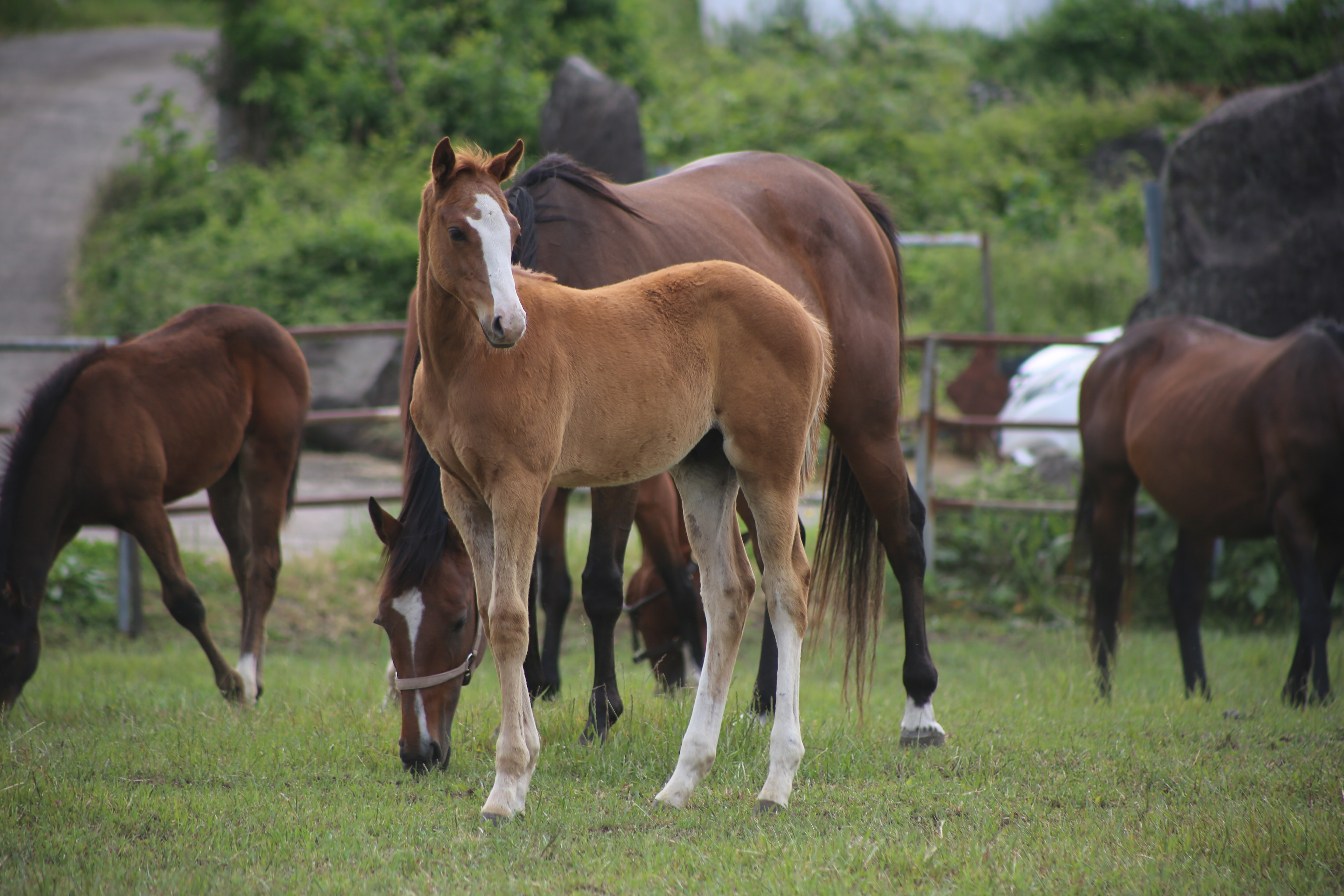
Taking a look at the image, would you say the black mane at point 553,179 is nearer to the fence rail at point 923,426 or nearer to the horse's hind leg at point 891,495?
the horse's hind leg at point 891,495

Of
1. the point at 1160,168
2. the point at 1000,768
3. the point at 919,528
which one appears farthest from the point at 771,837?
the point at 1160,168

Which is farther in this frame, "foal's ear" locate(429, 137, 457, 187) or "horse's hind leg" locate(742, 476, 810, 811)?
"horse's hind leg" locate(742, 476, 810, 811)

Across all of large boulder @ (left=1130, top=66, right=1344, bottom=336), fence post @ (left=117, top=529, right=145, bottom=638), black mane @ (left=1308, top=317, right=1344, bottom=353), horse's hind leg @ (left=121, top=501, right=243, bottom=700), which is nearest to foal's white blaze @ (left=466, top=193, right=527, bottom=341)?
horse's hind leg @ (left=121, top=501, right=243, bottom=700)

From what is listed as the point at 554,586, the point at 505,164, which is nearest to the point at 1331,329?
the point at 554,586

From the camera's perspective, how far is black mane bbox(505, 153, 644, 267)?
390 centimetres

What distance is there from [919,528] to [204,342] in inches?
144

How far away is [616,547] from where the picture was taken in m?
4.02

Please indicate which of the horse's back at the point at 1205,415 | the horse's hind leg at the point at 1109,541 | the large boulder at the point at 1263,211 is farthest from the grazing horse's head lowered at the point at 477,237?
the large boulder at the point at 1263,211

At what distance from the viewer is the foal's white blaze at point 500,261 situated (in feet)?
8.57

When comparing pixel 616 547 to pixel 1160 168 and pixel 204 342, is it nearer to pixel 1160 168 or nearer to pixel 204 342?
pixel 204 342

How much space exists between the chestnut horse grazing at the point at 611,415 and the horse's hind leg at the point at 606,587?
0.57 m

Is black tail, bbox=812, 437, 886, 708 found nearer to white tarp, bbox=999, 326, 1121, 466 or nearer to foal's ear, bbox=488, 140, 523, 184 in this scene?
foal's ear, bbox=488, 140, 523, 184

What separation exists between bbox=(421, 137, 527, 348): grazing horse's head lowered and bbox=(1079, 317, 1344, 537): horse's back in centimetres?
448

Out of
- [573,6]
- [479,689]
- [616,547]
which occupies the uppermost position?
[573,6]
